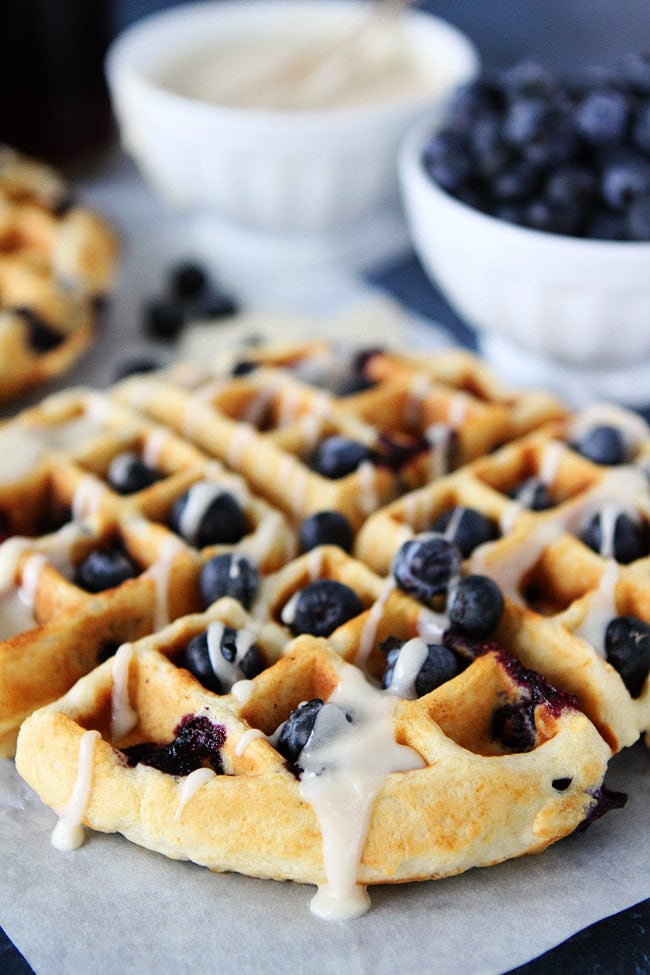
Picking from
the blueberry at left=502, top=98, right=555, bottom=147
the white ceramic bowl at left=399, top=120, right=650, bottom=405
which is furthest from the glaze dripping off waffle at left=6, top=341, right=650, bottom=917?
the blueberry at left=502, top=98, right=555, bottom=147

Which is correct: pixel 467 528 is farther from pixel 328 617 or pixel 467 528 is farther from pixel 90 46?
pixel 90 46

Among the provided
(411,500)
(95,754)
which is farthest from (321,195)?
(95,754)

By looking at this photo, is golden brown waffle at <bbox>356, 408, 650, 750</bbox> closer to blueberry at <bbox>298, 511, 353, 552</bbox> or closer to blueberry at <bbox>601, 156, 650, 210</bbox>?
blueberry at <bbox>298, 511, 353, 552</bbox>

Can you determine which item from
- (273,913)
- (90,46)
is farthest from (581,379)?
(90,46)

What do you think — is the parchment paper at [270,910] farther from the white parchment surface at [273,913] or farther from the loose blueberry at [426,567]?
the loose blueberry at [426,567]

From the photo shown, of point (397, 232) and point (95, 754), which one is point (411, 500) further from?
point (397, 232)

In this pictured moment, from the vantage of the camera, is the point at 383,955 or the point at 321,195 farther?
the point at 321,195

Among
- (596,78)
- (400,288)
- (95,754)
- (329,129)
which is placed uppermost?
(596,78)
